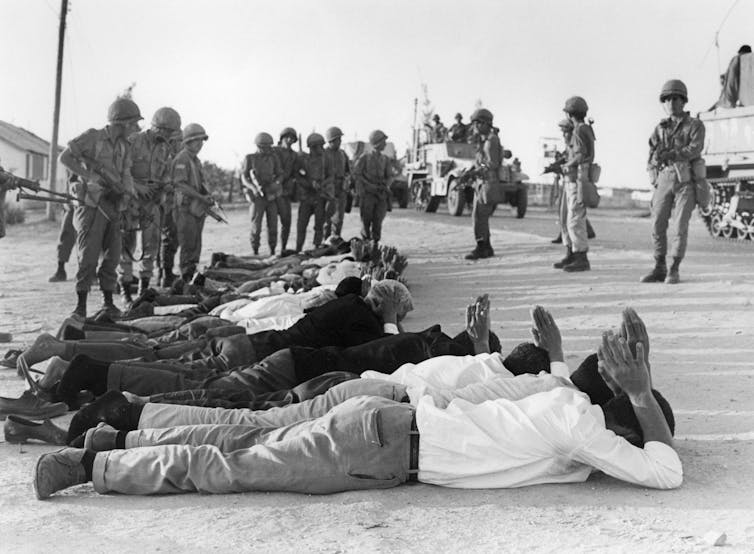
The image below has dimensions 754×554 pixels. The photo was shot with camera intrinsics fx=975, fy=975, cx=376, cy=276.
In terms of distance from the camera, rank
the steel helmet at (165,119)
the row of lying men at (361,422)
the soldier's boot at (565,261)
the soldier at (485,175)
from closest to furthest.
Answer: the row of lying men at (361,422) < the steel helmet at (165,119) < the soldier's boot at (565,261) < the soldier at (485,175)

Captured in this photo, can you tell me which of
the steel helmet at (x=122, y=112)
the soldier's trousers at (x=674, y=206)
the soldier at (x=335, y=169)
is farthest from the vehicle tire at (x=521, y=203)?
the steel helmet at (x=122, y=112)

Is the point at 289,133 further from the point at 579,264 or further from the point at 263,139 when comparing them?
the point at 579,264

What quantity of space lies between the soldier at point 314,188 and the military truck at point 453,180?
19.0 ft

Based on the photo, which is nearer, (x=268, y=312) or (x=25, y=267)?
(x=268, y=312)

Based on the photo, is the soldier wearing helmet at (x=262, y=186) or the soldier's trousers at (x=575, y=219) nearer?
the soldier's trousers at (x=575, y=219)

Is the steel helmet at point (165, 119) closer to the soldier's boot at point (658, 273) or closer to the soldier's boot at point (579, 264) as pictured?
the soldier's boot at point (579, 264)

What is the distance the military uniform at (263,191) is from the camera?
1493 cm

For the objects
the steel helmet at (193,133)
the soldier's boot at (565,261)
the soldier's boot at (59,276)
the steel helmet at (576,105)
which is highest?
the steel helmet at (576,105)

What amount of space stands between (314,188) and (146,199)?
5.71 metres

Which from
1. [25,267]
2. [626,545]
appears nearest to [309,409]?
[626,545]

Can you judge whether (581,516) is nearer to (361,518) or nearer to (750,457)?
(361,518)

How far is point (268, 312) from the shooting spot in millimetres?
7102

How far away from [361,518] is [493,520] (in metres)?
0.48

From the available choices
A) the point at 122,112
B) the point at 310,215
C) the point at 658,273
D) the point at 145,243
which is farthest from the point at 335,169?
the point at 122,112
